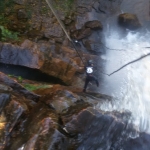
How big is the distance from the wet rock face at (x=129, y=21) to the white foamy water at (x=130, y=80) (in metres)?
0.51

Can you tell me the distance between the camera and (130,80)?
1164cm

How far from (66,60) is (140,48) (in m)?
5.06

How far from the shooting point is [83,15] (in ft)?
46.0

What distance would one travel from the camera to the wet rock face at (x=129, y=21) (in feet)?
50.0

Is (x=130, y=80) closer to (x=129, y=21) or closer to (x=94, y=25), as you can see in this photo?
(x=94, y=25)

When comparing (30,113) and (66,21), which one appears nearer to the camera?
→ (30,113)

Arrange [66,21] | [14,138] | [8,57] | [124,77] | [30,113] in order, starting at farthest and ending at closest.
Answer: [66,21] < [124,77] < [8,57] < [30,113] < [14,138]

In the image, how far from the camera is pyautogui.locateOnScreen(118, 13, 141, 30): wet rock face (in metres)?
15.2

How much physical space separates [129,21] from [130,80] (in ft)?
16.8

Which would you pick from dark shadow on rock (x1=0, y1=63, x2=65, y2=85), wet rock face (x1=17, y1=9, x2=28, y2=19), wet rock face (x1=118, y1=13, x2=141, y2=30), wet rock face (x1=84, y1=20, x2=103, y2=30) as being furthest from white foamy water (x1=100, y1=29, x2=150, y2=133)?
wet rock face (x1=17, y1=9, x2=28, y2=19)

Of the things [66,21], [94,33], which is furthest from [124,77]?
[66,21]

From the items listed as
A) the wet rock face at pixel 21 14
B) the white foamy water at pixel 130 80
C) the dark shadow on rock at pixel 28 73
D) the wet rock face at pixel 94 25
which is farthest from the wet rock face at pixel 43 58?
the wet rock face at pixel 94 25

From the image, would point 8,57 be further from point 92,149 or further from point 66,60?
point 92,149

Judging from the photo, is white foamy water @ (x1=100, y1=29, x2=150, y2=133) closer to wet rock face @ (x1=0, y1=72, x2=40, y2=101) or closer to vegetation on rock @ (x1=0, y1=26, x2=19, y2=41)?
wet rock face @ (x1=0, y1=72, x2=40, y2=101)
